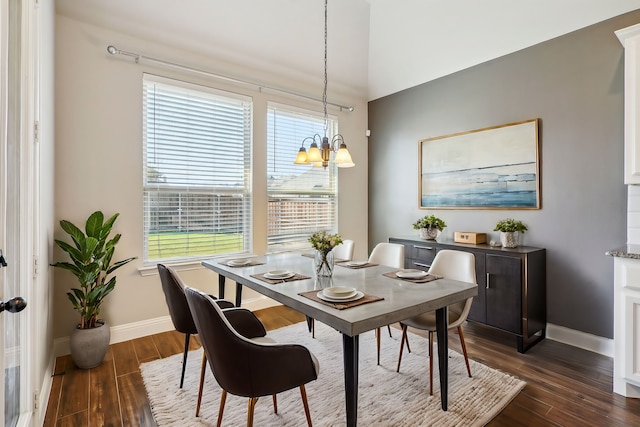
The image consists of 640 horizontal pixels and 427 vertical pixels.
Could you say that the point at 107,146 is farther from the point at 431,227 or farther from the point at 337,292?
the point at 431,227

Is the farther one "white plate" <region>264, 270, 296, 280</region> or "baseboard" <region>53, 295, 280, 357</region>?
"baseboard" <region>53, 295, 280, 357</region>

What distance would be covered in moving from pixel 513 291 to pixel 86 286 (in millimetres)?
3523

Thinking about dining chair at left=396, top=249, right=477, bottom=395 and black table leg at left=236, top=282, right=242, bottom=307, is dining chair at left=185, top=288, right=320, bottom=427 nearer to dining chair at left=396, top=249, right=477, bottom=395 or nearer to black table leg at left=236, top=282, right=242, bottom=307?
dining chair at left=396, top=249, right=477, bottom=395

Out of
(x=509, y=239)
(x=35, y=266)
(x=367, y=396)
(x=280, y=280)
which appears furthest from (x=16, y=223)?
(x=509, y=239)

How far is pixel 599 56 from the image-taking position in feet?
Answer: 9.44

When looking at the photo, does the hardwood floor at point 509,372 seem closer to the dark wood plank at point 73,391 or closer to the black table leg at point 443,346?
the dark wood plank at point 73,391

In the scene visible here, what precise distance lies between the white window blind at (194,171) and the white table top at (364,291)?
886 mm

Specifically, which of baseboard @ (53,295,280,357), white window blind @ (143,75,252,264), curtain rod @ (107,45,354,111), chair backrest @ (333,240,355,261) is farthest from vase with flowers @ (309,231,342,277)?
curtain rod @ (107,45,354,111)

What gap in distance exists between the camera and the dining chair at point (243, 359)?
1.46 meters

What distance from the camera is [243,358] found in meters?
1.46

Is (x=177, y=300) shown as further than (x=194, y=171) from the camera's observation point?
No

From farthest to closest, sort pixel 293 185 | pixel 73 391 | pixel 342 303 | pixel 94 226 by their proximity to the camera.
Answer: pixel 293 185
pixel 94 226
pixel 73 391
pixel 342 303

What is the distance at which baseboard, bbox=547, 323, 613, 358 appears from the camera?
2.85 metres

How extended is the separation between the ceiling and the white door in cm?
158
